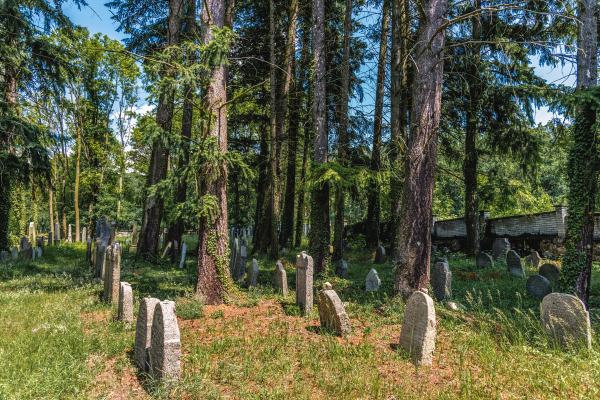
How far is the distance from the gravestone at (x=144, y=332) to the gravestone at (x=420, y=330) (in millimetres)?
3235

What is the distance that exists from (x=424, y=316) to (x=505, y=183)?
1033 cm

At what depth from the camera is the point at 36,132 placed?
1003cm

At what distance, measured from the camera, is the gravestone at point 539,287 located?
7121mm

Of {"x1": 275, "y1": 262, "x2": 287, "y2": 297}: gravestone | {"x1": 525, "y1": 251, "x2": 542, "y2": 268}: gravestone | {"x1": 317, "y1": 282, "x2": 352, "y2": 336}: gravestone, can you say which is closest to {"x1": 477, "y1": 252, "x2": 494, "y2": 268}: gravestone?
{"x1": 525, "y1": 251, "x2": 542, "y2": 268}: gravestone

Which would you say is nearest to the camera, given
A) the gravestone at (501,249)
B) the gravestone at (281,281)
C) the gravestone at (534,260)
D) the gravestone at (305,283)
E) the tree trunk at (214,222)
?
the gravestone at (305,283)

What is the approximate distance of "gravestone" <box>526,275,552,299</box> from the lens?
7.12m

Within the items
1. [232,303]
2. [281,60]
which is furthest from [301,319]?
[281,60]

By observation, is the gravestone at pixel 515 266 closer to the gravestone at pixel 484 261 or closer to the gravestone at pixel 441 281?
the gravestone at pixel 484 261

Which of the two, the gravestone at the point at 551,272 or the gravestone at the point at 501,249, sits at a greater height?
the gravestone at the point at 551,272

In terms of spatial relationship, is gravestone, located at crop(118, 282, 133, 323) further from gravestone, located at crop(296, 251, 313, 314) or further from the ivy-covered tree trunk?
the ivy-covered tree trunk

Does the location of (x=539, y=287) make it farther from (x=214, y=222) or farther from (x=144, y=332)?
(x=144, y=332)

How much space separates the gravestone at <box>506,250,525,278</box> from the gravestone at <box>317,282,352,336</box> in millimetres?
7194

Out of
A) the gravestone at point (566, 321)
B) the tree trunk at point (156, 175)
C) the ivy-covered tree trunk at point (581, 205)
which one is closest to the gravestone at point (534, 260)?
the ivy-covered tree trunk at point (581, 205)

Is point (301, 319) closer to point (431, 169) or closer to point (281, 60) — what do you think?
point (431, 169)
